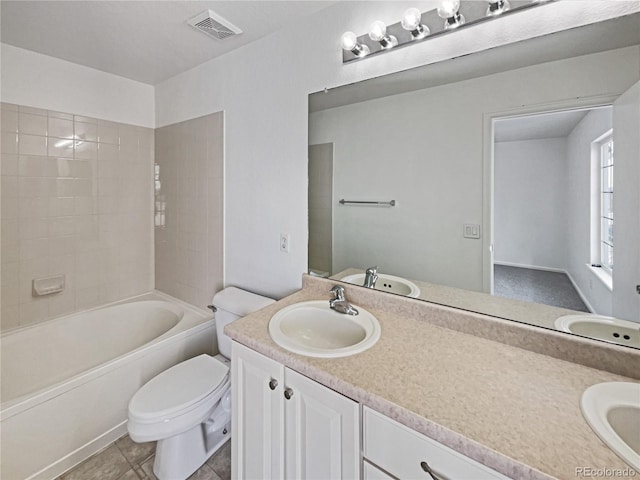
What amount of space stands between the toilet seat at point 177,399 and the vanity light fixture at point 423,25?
1.78 m

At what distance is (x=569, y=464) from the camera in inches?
21.7

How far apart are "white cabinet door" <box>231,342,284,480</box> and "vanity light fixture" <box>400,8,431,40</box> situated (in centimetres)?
142

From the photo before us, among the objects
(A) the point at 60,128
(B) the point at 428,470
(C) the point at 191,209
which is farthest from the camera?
(C) the point at 191,209

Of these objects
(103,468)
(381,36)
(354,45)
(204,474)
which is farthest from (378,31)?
(103,468)

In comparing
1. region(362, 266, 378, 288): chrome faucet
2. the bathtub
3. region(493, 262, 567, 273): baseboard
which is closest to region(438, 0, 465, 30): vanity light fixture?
region(493, 262, 567, 273): baseboard

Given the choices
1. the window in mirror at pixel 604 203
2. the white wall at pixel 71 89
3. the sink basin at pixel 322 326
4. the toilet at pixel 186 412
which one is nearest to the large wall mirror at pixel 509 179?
the window in mirror at pixel 604 203

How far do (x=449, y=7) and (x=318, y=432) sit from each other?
62.5 inches

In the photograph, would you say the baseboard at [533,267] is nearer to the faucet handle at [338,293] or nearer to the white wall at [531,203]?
the white wall at [531,203]

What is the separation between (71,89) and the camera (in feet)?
6.77

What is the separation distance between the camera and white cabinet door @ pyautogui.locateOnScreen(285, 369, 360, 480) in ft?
2.65

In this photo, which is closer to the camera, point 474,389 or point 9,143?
point 474,389

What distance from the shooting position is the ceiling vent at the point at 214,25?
1.50m

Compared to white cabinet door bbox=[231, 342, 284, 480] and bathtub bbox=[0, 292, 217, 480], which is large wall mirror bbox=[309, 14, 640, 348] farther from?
bathtub bbox=[0, 292, 217, 480]

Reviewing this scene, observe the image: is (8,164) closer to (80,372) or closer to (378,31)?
(80,372)
